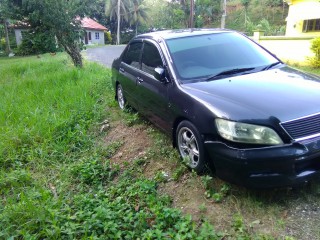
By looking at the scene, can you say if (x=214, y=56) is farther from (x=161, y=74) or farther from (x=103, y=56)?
(x=103, y=56)

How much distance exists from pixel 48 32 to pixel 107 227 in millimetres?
10254

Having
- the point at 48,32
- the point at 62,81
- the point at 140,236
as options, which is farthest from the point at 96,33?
the point at 140,236

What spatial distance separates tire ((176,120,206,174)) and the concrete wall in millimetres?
9808

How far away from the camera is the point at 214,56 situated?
3.99 metres

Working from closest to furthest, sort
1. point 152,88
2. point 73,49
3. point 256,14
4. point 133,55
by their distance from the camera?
point 152,88
point 133,55
point 73,49
point 256,14

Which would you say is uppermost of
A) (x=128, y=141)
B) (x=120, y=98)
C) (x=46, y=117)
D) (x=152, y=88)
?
(x=152, y=88)

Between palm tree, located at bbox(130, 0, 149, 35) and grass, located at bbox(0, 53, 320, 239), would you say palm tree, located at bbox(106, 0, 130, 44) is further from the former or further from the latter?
grass, located at bbox(0, 53, 320, 239)

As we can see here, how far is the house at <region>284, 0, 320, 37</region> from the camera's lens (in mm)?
16259

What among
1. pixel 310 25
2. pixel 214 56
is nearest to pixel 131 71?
pixel 214 56

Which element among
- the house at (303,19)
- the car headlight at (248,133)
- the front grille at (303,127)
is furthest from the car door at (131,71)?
the house at (303,19)

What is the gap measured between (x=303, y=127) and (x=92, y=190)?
2502mm

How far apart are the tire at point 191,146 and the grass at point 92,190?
0.51 ft

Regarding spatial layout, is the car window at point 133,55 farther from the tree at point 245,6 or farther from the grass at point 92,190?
the tree at point 245,6

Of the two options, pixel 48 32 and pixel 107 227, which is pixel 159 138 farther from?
pixel 48 32
